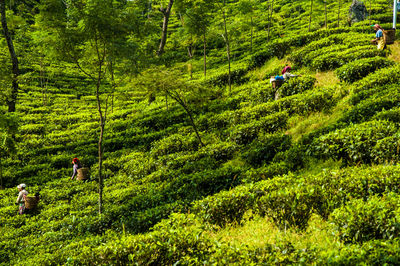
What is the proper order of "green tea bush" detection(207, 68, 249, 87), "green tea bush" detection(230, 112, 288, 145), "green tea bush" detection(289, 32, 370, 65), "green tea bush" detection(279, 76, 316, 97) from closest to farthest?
"green tea bush" detection(230, 112, 288, 145) → "green tea bush" detection(279, 76, 316, 97) → "green tea bush" detection(289, 32, 370, 65) → "green tea bush" detection(207, 68, 249, 87)

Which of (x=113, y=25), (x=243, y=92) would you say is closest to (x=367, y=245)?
(x=113, y=25)

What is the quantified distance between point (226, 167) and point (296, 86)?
8.00 meters

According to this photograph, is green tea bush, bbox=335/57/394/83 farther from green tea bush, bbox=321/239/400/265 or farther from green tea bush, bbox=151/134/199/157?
green tea bush, bbox=321/239/400/265

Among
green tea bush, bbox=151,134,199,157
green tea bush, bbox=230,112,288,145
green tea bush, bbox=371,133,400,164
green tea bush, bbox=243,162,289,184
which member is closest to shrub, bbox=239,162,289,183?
green tea bush, bbox=243,162,289,184

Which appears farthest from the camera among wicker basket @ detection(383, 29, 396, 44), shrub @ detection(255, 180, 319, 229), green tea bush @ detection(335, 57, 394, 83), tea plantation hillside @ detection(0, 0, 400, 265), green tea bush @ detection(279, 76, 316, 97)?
wicker basket @ detection(383, 29, 396, 44)

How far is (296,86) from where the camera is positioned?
1616cm

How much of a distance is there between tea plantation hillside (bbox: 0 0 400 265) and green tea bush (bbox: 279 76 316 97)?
0.10 meters

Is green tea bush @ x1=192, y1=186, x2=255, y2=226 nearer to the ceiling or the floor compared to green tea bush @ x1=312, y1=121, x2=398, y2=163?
nearer to the floor

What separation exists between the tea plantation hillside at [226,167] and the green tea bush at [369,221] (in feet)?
0.08

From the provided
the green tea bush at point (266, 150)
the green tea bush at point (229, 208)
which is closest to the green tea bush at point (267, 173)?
the green tea bush at point (266, 150)

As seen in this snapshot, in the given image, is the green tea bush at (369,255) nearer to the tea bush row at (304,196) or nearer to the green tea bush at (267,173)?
the tea bush row at (304,196)

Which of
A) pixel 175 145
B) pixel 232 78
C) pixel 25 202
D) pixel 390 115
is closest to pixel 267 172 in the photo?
pixel 390 115

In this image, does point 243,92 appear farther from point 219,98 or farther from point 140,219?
point 140,219

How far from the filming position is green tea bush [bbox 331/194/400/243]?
483 centimetres
